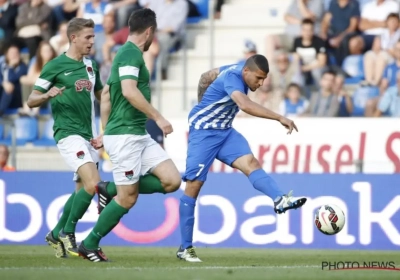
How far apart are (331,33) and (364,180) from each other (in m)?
4.76

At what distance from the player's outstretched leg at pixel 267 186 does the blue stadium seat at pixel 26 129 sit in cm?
842

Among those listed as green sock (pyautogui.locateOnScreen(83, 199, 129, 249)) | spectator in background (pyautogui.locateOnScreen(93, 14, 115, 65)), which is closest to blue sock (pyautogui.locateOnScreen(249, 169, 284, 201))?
green sock (pyautogui.locateOnScreen(83, 199, 129, 249))

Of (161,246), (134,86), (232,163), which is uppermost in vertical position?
(134,86)

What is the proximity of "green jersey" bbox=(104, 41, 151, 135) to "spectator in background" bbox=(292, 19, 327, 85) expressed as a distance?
26.8ft

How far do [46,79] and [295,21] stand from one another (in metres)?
8.64

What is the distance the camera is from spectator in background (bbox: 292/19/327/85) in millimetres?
17625

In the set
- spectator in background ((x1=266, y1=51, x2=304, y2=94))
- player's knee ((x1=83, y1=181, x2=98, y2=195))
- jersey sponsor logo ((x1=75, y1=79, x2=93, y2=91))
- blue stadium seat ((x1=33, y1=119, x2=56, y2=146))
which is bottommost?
blue stadium seat ((x1=33, y1=119, x2=56, y2=146))

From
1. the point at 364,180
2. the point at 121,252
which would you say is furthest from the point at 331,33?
the point at 121,252

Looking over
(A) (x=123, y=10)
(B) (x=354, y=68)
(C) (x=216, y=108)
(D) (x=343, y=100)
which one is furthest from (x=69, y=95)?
(A) (x=123, y=10)

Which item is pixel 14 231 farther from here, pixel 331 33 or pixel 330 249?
pixel 331 33

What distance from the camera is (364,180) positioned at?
45.8 ft

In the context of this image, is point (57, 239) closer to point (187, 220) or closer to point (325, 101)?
point (187, 220)

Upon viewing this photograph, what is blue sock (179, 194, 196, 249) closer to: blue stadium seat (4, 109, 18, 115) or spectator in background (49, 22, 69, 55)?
blue stadium seat (4, 109, 18, 115)

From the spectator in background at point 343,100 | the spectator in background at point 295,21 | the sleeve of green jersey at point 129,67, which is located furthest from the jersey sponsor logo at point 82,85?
the spectator in background at point 295,21
